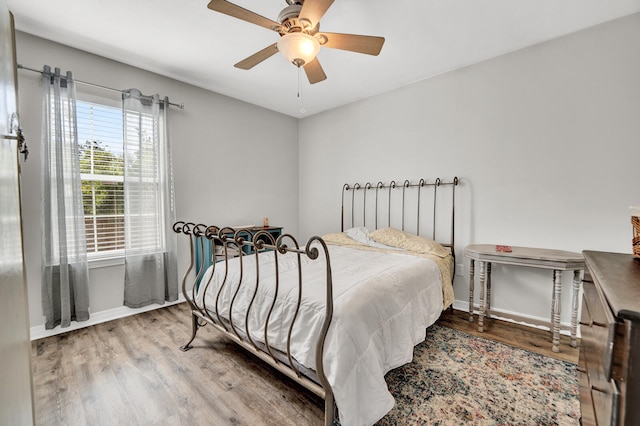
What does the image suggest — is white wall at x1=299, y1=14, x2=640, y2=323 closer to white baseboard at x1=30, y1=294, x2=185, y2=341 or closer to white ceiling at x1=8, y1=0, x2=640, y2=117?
white ceiling at x1=8, y1=0, x2=640, y2=117

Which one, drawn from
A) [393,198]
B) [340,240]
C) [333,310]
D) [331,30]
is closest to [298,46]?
[331,30]

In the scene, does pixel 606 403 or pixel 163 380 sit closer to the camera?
pixel 606 403

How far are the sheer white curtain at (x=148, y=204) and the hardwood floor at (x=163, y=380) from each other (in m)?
0.52

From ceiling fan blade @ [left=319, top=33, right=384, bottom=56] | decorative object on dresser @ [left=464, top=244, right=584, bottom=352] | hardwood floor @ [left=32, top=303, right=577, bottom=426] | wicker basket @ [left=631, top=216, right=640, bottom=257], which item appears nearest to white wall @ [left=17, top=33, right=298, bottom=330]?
hardwood floor @ [left=32, top=303, right=577, bottom=426]

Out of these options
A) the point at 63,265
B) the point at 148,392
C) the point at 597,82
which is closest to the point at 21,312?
the point at 148,392

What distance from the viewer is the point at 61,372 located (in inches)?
74.0

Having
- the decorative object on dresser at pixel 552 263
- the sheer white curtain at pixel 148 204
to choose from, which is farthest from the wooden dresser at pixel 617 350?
the sheer white curtain at pixel 148 204

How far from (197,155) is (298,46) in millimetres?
2274

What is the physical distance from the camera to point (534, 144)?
251 centimetres

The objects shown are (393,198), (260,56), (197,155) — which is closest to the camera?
(260,56)

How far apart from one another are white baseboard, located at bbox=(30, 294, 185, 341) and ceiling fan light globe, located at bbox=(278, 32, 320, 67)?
299 cm

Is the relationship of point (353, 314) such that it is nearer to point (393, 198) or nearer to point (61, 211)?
point (393, 198)

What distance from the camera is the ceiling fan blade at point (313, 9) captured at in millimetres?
1504

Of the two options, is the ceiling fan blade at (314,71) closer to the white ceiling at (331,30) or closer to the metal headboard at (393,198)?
the white ceiling at (331,30)
